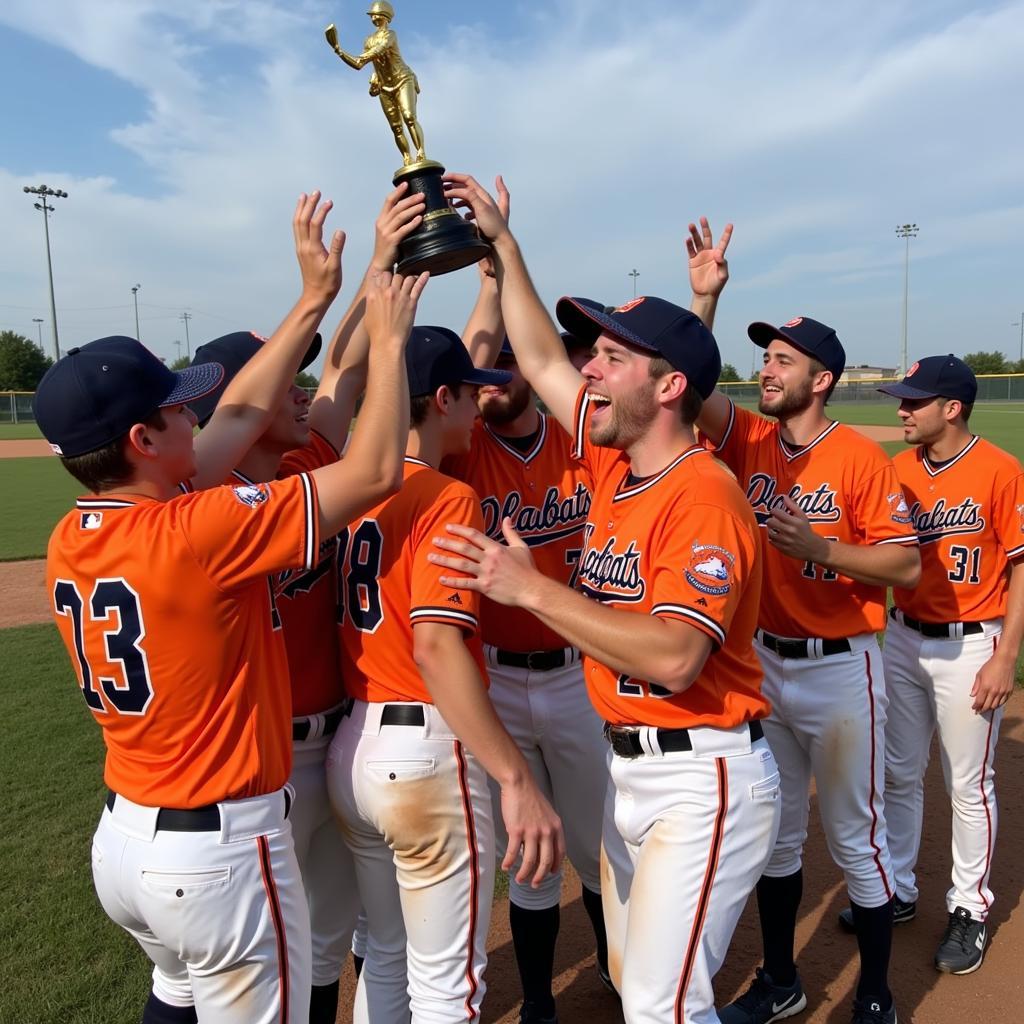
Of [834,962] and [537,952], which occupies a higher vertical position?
[537,952]

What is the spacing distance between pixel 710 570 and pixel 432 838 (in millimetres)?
1073

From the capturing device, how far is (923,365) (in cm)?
407

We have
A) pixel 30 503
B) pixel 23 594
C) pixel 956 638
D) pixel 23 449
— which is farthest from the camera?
pixel 23 449

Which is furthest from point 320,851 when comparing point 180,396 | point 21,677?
point 21,677

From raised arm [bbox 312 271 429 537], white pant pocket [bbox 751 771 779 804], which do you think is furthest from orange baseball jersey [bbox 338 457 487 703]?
white pant pocket [bbox 751 771 779 804]

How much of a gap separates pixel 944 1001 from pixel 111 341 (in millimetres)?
3814

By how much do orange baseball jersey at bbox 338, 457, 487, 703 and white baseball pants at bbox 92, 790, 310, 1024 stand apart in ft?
1.55

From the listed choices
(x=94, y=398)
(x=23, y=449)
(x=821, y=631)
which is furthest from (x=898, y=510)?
(x=23, y=449)

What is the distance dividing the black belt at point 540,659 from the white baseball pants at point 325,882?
0.83 metres

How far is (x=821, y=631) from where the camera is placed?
3357mm

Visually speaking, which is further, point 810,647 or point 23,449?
point 23,449

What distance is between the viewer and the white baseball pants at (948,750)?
3734 mm

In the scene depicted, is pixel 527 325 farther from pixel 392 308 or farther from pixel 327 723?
pixel 327 723

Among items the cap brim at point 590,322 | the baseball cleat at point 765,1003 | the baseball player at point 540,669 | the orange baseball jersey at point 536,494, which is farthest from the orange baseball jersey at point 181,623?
the baseball cleat at point 765,1003
